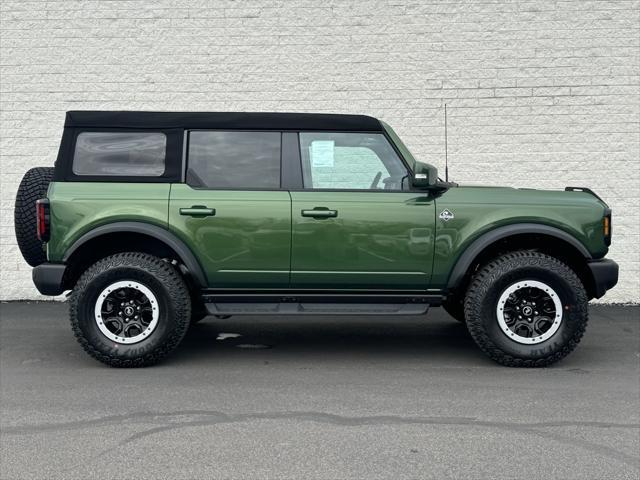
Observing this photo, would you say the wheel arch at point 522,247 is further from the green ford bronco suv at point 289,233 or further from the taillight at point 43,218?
the taillight at point 43,218

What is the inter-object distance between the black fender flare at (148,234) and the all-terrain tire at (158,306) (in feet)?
0.60


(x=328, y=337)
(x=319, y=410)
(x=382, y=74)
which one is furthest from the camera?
(x=382, y=74)

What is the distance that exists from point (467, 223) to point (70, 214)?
3051 mm

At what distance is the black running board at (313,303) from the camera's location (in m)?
5.77

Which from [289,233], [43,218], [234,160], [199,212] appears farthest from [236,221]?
[43,218]

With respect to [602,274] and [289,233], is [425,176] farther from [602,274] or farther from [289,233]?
[602,274]

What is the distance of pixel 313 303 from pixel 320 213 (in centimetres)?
72

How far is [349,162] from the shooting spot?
589 cm

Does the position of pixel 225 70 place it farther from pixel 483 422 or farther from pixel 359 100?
pixel 483 422

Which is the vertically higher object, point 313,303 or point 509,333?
point 313,303

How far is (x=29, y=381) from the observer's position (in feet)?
17.6

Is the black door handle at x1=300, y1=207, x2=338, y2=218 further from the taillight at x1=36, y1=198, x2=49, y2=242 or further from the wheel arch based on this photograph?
the taillight at x1=36, y1=198, x2=49, y2=242

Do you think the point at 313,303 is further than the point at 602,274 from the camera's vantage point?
Yes

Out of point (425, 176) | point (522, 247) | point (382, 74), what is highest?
point (382, 74)
